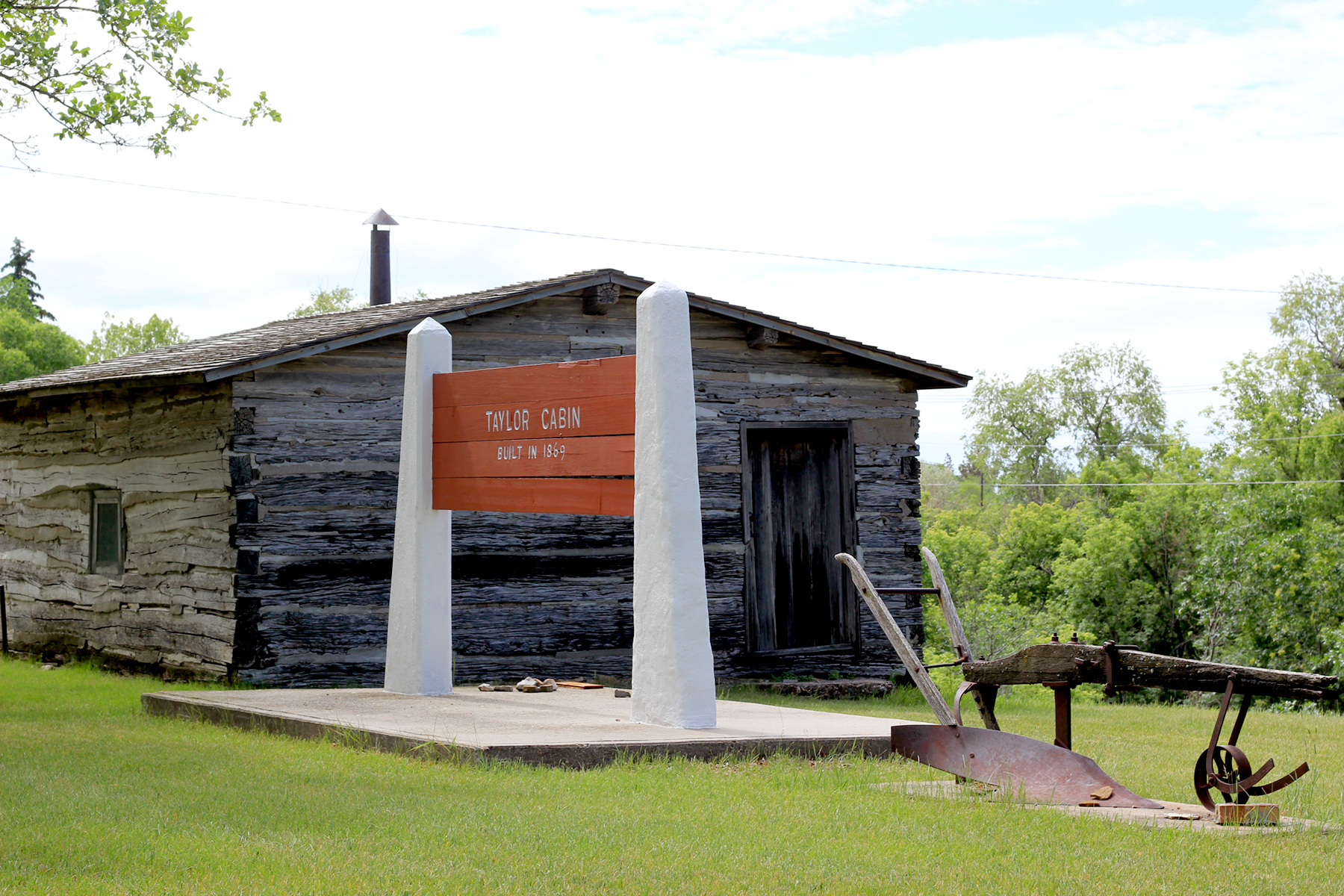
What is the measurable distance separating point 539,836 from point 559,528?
8.51 m

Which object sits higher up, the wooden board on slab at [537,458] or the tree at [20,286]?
the tree at [20,286]

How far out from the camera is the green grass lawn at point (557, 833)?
15.7 ft

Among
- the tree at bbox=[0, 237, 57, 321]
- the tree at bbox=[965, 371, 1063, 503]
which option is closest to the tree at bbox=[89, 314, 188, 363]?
the tree at bbox=[0, 237, 57, 321]

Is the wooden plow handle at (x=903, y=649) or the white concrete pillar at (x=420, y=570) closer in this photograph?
the wooden plow handle at (x=903, y=649)

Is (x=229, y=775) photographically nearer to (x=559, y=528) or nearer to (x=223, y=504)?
(x=223, y=504)

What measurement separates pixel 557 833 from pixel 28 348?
54.8 m

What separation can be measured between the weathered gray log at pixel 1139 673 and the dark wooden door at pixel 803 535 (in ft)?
26.4

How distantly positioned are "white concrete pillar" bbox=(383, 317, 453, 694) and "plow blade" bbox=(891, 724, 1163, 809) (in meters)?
4.07

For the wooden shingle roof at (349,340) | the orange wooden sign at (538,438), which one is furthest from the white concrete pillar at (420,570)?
the wooden shingle roof at (349,340)

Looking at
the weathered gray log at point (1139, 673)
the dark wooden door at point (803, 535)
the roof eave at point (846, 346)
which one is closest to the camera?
the weathered gray log at point (1139, 673)

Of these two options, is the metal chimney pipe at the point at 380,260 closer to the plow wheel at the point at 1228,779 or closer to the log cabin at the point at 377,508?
the log cabin at the point at 377,508

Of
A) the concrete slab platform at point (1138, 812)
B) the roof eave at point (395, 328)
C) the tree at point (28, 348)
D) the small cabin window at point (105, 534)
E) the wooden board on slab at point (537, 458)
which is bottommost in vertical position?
the concrete slab platform at point (1138, 812)

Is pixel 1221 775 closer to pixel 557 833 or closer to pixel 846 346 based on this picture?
pixel 557 833

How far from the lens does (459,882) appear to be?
4.72m
